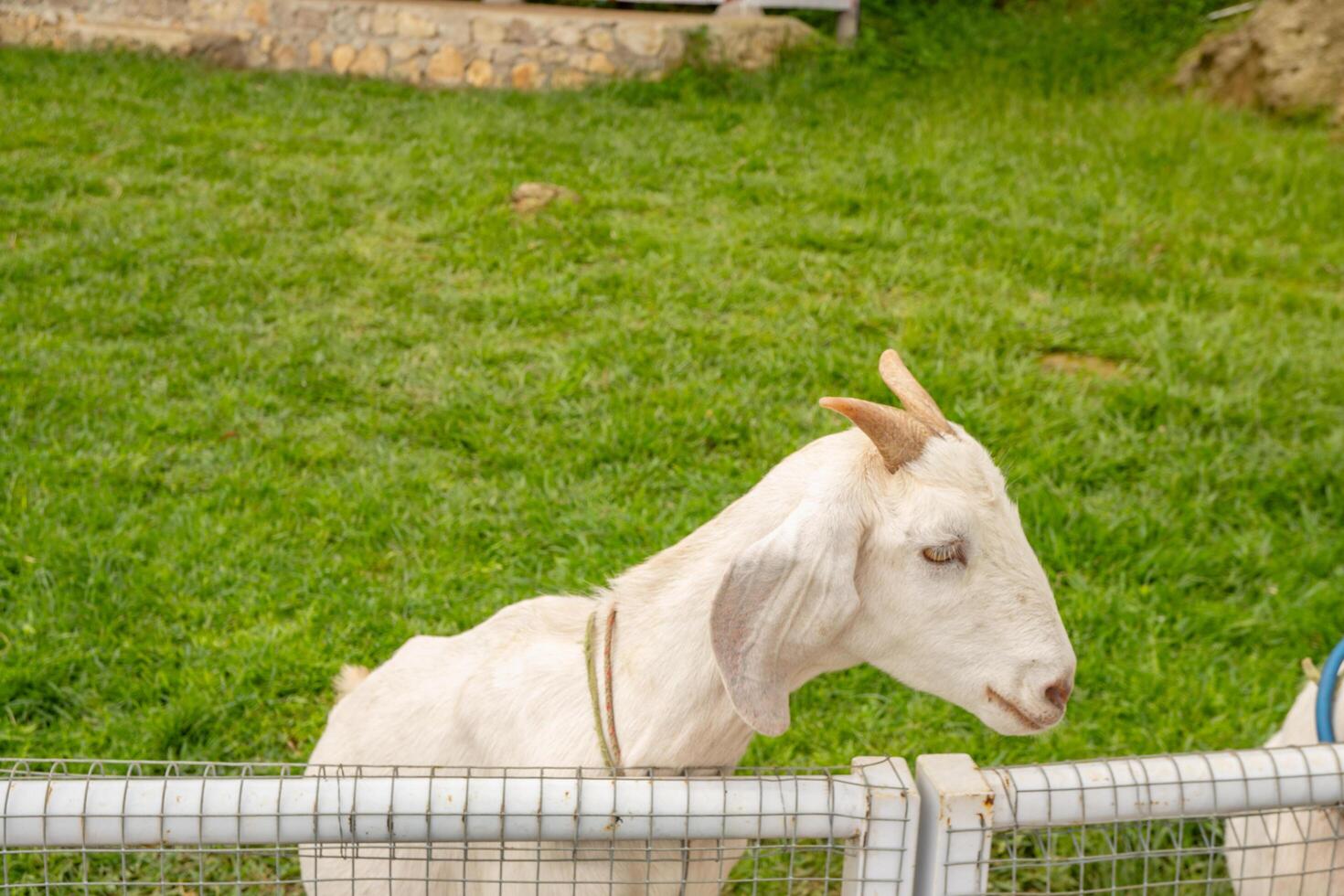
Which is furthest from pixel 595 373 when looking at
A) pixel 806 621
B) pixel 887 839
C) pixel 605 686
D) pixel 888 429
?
pixel 887 839

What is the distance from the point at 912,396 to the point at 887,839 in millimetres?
820

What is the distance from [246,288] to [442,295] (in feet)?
3.04

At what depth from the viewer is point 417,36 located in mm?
9664

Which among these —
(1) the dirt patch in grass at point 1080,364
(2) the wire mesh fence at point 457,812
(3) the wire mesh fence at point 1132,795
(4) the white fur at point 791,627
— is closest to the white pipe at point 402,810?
(2) the wire mesh fence at point 457,812

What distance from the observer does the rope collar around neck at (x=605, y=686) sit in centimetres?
195

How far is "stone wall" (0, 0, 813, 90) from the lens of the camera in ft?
30.9

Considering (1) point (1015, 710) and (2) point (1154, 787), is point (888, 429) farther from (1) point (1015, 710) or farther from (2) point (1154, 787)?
(2) point (1154, 787)

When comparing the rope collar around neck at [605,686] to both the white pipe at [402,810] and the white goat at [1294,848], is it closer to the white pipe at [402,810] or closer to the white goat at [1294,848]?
the white pipe at [402,810]

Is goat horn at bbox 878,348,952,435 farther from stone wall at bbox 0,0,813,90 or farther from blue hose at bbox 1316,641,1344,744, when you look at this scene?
stone wall at bbox 0,0,813,90

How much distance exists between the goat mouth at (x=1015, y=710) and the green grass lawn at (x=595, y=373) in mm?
1283

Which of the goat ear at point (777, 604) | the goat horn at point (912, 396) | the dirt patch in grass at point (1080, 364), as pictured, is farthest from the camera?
the dirt patch in grass at point (1080, 364)

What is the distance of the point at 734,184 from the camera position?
7.18 meters

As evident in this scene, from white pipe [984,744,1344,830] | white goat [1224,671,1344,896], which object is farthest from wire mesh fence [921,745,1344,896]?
white goat [1224,671,1344,896]

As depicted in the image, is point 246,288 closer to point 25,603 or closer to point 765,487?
point 25,603
